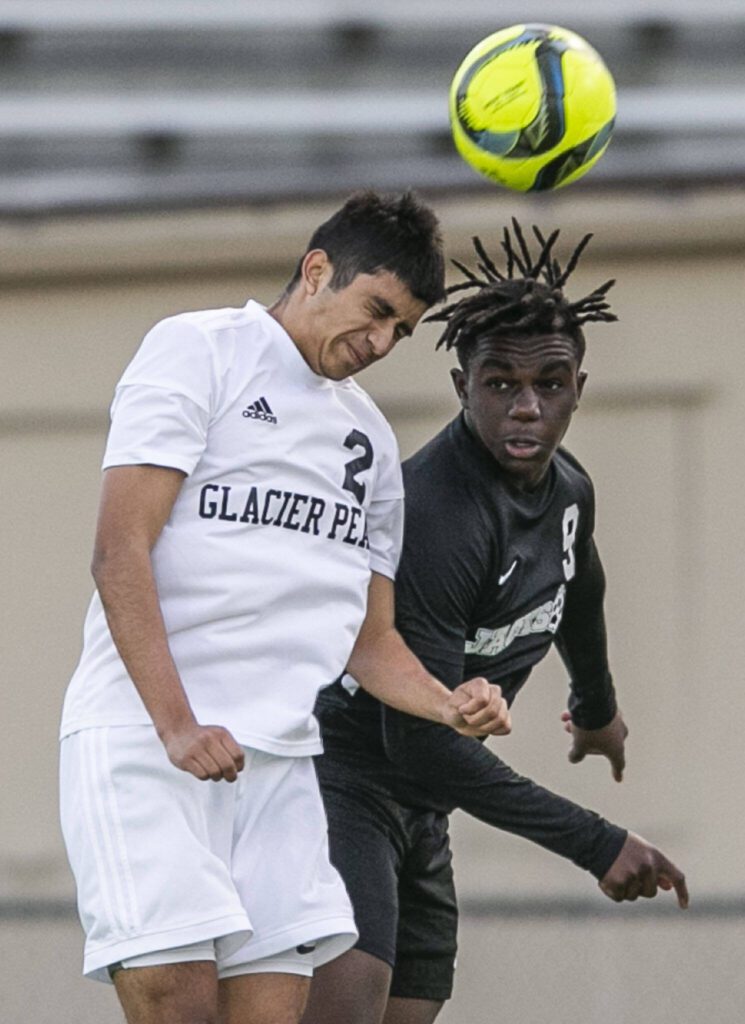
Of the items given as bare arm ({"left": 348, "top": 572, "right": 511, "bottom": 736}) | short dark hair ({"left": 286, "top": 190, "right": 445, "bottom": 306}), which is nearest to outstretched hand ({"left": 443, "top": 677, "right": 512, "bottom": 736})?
bare arm ({"left": 348, "top": 572, "right": 511, "bottom": 736})


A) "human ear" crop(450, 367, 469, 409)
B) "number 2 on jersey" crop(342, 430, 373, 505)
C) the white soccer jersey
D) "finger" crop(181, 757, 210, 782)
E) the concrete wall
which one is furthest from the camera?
the concrete wall

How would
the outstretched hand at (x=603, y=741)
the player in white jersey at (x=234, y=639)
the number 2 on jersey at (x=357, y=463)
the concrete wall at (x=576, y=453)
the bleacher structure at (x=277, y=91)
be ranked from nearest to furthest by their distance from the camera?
the player in white jersey at (x=234, y=639) < the number 2 on jersey at (x=357, y=463) < the outstretched hand at (x=603, y=741) < the concrete wall at (x=576, y=453) < the bleacher structure at (x=277, y=91)

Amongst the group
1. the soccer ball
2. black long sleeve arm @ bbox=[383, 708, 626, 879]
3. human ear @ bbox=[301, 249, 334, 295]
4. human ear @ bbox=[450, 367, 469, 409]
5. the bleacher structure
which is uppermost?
the bleacher structure

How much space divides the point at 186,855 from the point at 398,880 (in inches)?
39.4

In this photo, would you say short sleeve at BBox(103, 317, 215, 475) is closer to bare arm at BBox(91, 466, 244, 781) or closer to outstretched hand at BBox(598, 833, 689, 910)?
bare arm at BBox(91, 466, 244, 781)

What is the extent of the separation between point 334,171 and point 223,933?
5.56m

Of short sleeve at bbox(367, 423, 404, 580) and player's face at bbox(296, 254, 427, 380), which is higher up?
player's face at bbox(296, 254, 427, 380)

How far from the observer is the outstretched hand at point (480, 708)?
3.99m

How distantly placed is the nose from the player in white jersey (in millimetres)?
350

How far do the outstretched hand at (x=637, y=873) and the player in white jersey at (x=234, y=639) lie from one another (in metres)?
0.52

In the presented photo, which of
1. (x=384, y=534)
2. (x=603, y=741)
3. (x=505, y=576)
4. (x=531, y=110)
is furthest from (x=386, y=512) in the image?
(x=603, y=741)

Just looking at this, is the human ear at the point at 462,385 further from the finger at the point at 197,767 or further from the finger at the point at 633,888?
the finger at the point at 197,767

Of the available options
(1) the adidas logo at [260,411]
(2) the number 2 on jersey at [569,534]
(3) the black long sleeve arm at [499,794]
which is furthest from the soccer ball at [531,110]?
(3) the black long sleeve arm at [499,794]

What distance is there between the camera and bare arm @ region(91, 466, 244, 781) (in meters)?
3.80
